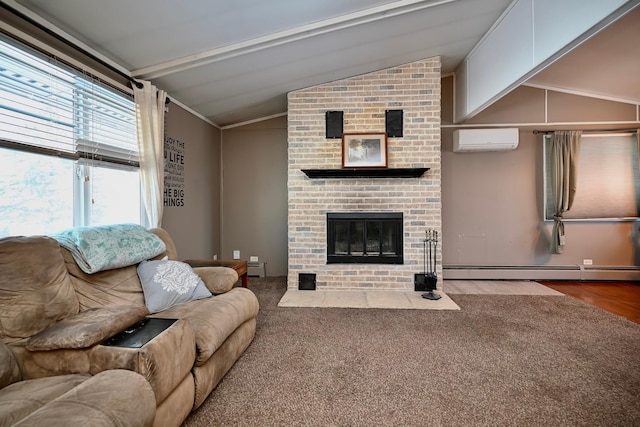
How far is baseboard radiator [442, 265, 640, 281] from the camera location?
458cm

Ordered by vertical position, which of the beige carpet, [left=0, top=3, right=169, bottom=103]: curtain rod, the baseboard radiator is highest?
[left=0, top=3, right=169, bottom=103]: curtain rod

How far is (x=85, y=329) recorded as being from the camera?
1.42 m

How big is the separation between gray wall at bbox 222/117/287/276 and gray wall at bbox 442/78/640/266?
2.47 metres

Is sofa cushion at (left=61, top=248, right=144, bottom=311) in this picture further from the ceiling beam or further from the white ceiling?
the ceiling beam

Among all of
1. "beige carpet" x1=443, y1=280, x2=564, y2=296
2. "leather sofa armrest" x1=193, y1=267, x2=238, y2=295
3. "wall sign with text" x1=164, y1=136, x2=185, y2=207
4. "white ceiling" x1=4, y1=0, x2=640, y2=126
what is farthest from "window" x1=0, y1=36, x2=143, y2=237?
"beige carpet" x1=443, y1=280, x2=564, y2=296

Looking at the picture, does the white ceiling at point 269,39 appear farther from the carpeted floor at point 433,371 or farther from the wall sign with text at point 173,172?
the carpeted floor at point 433,371

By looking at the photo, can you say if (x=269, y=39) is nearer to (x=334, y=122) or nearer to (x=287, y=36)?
(x=287, y=36)

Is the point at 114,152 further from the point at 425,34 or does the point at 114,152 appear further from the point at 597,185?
the point at 597,185

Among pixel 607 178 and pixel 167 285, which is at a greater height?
pixel 607 178

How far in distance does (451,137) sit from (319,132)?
210 centimetres

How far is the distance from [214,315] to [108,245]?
2.69ft

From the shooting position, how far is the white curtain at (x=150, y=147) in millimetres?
2854

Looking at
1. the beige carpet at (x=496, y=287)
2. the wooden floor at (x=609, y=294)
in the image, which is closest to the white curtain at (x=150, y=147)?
the beige carpet at (x=496, y=287)

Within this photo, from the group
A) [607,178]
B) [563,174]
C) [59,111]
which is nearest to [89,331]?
[59,111]
